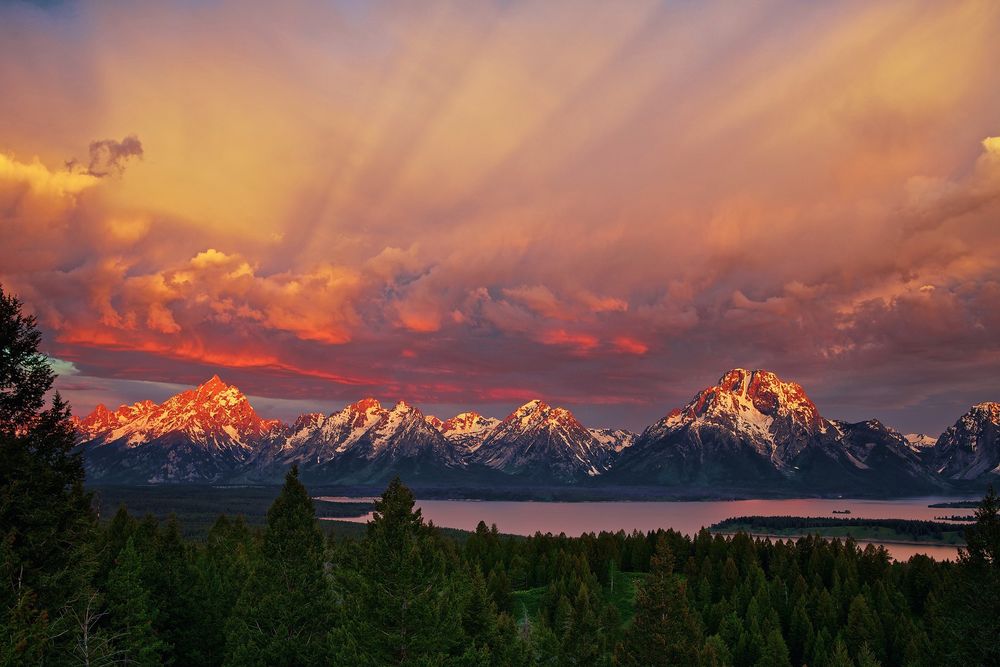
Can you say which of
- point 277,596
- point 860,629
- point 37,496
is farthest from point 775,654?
point 37,496

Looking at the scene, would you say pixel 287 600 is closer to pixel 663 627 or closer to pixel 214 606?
pixel 214 606

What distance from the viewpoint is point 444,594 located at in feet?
141

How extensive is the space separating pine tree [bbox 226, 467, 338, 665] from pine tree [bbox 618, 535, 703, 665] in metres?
19.8

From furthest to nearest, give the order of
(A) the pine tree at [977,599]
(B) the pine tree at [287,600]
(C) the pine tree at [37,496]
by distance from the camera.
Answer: (B) the pine tree at [287,600] → (A) the pine tree at [977,599] → (C) the pine tree at [37,496]

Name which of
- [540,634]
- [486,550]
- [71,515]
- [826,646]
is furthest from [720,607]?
[71,515]

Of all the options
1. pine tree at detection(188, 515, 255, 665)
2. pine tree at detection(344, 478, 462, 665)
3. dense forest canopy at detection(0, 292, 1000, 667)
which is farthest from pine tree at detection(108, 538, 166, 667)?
pine tree at detection(344, 478, 462, 665)

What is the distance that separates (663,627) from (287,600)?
79.1 ft

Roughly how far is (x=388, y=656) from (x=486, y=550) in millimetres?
110646

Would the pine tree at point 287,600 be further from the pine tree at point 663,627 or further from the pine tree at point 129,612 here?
the pine tree at point 663,627

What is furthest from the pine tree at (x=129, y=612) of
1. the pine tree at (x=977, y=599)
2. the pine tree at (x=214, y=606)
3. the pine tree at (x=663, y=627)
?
the pine tree at (x=977, y=599)

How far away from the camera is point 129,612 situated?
47344 millimetres

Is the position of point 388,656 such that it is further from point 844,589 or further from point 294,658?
point 844,589

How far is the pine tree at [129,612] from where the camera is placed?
45.4 metres

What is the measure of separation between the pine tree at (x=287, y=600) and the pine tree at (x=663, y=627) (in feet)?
64.9
